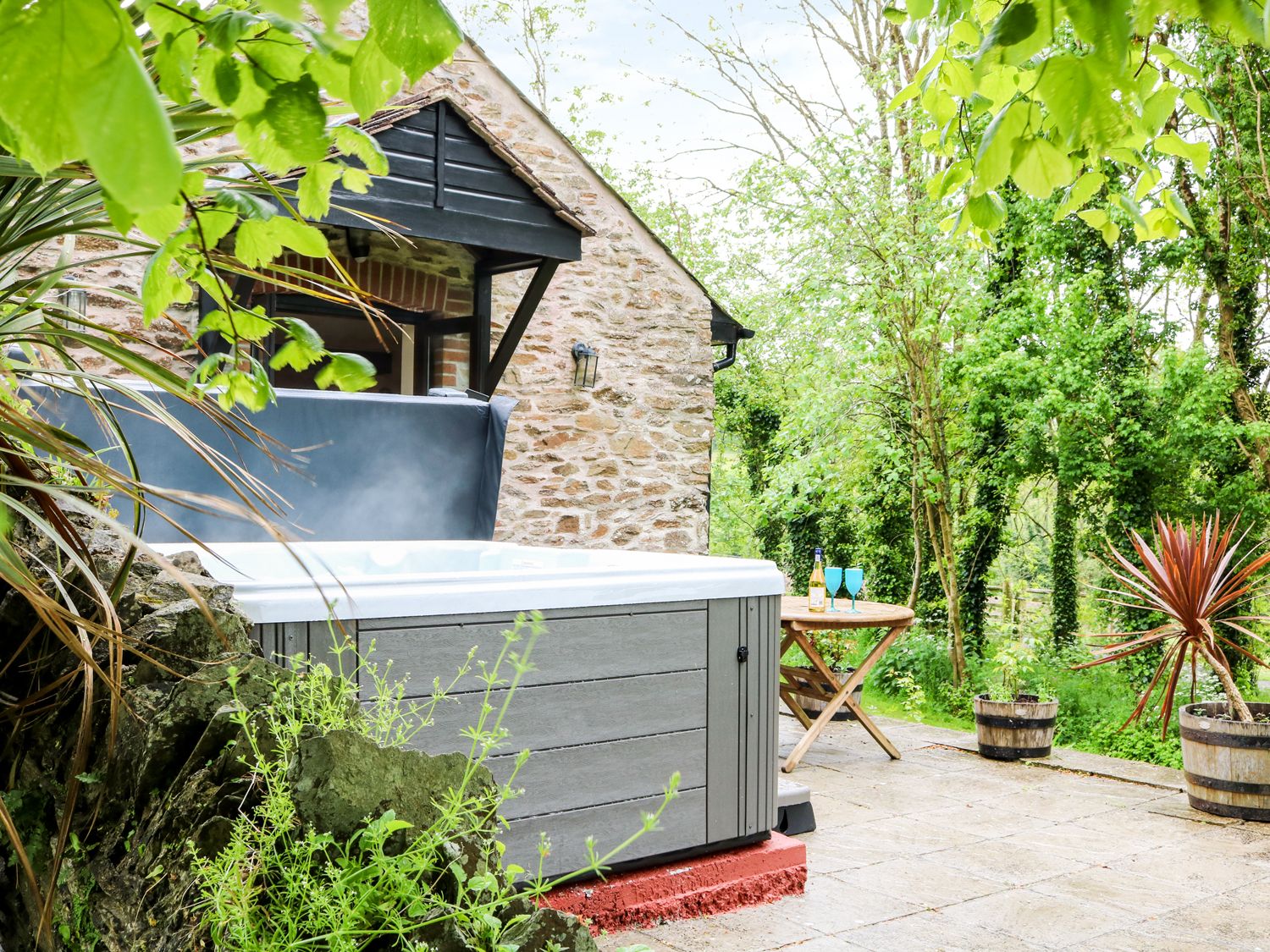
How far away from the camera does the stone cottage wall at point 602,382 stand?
570cm

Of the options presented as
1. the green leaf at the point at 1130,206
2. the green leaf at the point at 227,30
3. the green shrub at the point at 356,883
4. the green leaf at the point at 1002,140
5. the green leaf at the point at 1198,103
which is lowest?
the green shrub at the point at 356,883

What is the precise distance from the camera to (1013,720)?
5.15m

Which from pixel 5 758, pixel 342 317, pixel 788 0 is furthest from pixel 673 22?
pixel 5 758

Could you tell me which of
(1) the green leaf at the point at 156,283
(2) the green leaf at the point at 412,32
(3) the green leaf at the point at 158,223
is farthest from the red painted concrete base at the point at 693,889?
(2) the green leaf at the point at 412,32

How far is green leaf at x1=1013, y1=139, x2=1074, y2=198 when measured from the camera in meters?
1.06

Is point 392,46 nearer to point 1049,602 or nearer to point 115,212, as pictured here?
point 115,212

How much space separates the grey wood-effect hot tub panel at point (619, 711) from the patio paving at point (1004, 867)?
309mm

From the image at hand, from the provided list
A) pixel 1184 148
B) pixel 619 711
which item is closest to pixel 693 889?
pixel 619 711

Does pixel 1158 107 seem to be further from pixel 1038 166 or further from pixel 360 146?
pixel 360 146

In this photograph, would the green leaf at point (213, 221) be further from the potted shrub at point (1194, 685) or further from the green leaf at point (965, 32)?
the potted shrub at point (1194, 685)

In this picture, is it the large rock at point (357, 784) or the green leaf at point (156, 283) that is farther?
the large rock at point (357, 784)

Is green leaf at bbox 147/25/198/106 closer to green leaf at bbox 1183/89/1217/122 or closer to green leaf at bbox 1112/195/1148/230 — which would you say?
green leaf at bbox 1112/195/1148/230

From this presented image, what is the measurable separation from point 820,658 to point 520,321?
229cm

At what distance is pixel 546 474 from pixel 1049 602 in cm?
375
